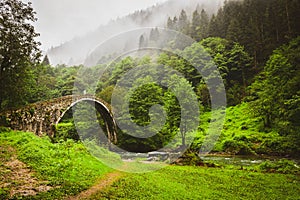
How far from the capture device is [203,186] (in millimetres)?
12031

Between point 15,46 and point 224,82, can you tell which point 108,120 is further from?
point 224,82

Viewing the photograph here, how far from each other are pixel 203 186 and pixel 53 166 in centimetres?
763

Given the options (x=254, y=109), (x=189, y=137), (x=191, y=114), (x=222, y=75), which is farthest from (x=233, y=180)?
(x=222, y=75)

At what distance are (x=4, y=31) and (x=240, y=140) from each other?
2803cm

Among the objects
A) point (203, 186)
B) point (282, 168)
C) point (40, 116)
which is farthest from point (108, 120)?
point (203, 186)

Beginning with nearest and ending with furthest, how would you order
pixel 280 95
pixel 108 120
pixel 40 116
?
pixel 40 116 < pixel 280 95 < pixel 108 120

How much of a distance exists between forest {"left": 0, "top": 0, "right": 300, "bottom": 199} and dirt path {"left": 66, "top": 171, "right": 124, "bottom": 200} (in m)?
0.42

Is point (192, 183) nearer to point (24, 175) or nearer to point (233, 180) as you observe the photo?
point (233, 180)

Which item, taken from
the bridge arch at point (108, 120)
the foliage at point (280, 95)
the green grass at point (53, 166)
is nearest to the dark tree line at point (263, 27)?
the foliage at point (280, 95)

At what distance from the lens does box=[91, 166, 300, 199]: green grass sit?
10.4m

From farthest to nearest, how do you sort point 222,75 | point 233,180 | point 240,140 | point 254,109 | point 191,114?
point 222,75 → point 254,109 → point 240,140 → point 191,114 → point 233,180

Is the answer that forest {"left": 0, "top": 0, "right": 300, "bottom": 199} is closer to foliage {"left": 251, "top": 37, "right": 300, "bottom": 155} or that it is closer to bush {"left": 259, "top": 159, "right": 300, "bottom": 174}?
foliage {"left": 251, "top": 37, "right": 300, "bottom": 155}

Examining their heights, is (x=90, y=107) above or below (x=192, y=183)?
above

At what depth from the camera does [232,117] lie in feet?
133
